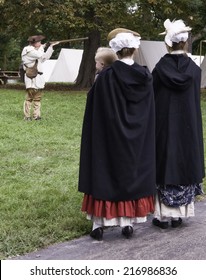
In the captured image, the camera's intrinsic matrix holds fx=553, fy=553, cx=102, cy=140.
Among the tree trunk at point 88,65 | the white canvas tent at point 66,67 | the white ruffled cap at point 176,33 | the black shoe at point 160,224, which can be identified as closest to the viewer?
the white ruffled cap at point 176,33

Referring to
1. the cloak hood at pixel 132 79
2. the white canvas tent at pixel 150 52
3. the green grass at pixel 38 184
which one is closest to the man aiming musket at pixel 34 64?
the green grass at pixel 38 184

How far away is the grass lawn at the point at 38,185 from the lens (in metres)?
4.61

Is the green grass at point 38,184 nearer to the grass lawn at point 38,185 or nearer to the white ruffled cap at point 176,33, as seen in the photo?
the grass lawn at point 38,185

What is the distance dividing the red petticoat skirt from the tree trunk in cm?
1944

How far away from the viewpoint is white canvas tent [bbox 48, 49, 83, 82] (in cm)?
3028

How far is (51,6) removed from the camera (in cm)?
2131

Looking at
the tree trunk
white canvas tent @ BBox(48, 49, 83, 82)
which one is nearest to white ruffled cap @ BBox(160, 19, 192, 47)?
the tree trunk

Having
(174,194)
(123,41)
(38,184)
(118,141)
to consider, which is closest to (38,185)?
(38,184)

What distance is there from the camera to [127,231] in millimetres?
4598

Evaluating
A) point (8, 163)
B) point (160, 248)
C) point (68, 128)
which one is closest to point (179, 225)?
point (160, 248)

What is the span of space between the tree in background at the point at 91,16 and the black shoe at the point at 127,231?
55.4 feet

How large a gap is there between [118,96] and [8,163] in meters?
3.54

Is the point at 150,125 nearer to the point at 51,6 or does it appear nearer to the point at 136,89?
the point at 136,89
